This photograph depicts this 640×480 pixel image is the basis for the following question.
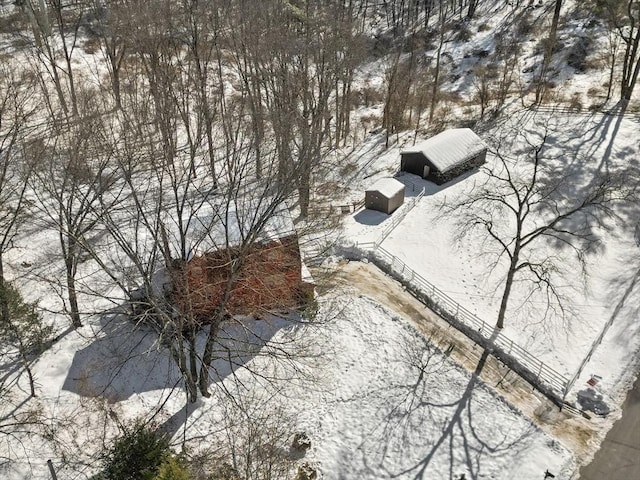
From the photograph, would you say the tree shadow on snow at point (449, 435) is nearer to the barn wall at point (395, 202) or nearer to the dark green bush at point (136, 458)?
the dark green bush at point (136, 458)

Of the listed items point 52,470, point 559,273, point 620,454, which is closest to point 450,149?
point 559,273

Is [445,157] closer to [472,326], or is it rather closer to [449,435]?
[472,326]

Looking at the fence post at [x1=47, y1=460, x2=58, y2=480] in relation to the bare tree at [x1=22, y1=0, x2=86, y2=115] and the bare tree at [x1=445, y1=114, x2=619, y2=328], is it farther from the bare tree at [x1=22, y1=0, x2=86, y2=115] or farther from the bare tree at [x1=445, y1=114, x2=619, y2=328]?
the bare tree at [x1=22, y1=0, x2=86, y2=115]

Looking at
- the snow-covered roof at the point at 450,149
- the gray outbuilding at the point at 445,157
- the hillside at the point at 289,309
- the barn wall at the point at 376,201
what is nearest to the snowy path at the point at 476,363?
the hillside at the point at 289,309

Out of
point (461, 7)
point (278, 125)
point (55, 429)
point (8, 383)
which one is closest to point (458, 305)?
point (278, 125)

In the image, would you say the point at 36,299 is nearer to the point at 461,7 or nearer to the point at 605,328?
the point at 605,328

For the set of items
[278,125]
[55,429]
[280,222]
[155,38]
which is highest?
[155,38]
